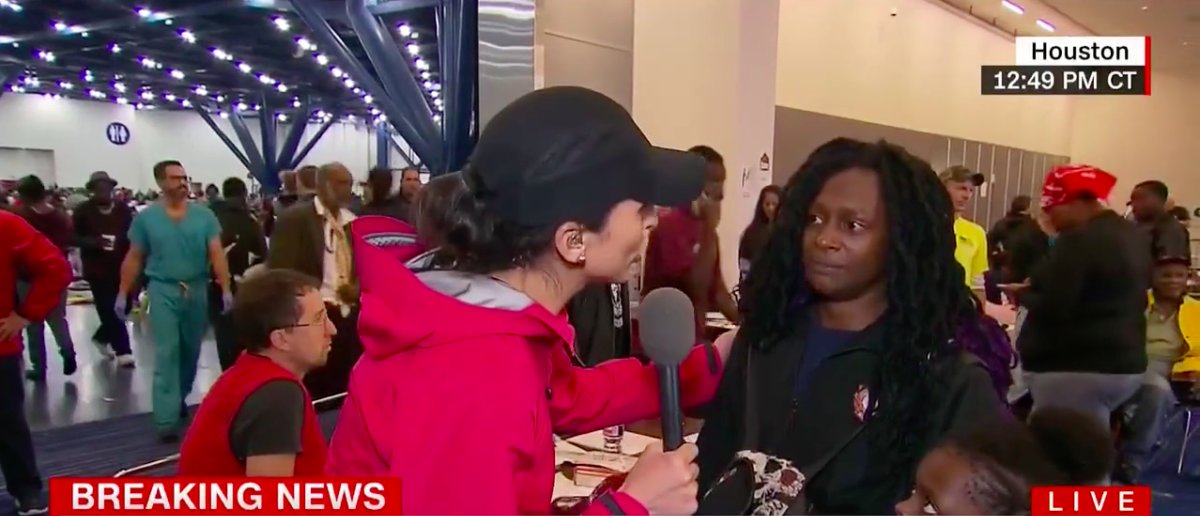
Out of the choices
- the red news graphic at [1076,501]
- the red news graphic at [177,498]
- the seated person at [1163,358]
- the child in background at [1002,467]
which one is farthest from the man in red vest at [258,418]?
the seated person at [1163,358]

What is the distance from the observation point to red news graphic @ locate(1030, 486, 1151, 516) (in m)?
1.20

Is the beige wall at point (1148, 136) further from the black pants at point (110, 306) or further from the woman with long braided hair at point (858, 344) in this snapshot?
the woman with long braided hair at point (858, 344)

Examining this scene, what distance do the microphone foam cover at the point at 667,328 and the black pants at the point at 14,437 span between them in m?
3.37

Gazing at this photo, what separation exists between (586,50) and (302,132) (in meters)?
7.20

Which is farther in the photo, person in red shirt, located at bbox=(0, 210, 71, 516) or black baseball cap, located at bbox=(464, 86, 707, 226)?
person in red shirt, located at bbox=(0, 210, 71, 516)

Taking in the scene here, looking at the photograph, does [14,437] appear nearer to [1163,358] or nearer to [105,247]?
[105,247]

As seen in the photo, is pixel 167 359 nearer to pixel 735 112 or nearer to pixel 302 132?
pixel 735 112

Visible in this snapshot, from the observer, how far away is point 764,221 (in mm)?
4652

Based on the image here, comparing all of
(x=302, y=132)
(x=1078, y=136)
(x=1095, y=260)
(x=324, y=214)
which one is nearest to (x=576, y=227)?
(x=1095, y=260)

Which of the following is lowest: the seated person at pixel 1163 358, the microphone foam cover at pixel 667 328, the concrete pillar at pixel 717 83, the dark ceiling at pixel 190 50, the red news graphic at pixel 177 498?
the seated person at pixel 1163 358

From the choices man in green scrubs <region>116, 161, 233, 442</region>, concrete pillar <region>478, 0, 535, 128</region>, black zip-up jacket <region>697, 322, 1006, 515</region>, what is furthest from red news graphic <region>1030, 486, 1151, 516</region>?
man in green scrubs <region>116, 161, 233, 442</region>

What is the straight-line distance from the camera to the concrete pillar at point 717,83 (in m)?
5.62

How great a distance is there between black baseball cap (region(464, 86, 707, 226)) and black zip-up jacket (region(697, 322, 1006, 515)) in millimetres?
468

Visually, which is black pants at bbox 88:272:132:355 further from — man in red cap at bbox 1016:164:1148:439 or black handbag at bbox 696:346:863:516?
black handbag at bbox 696:346:863:516
